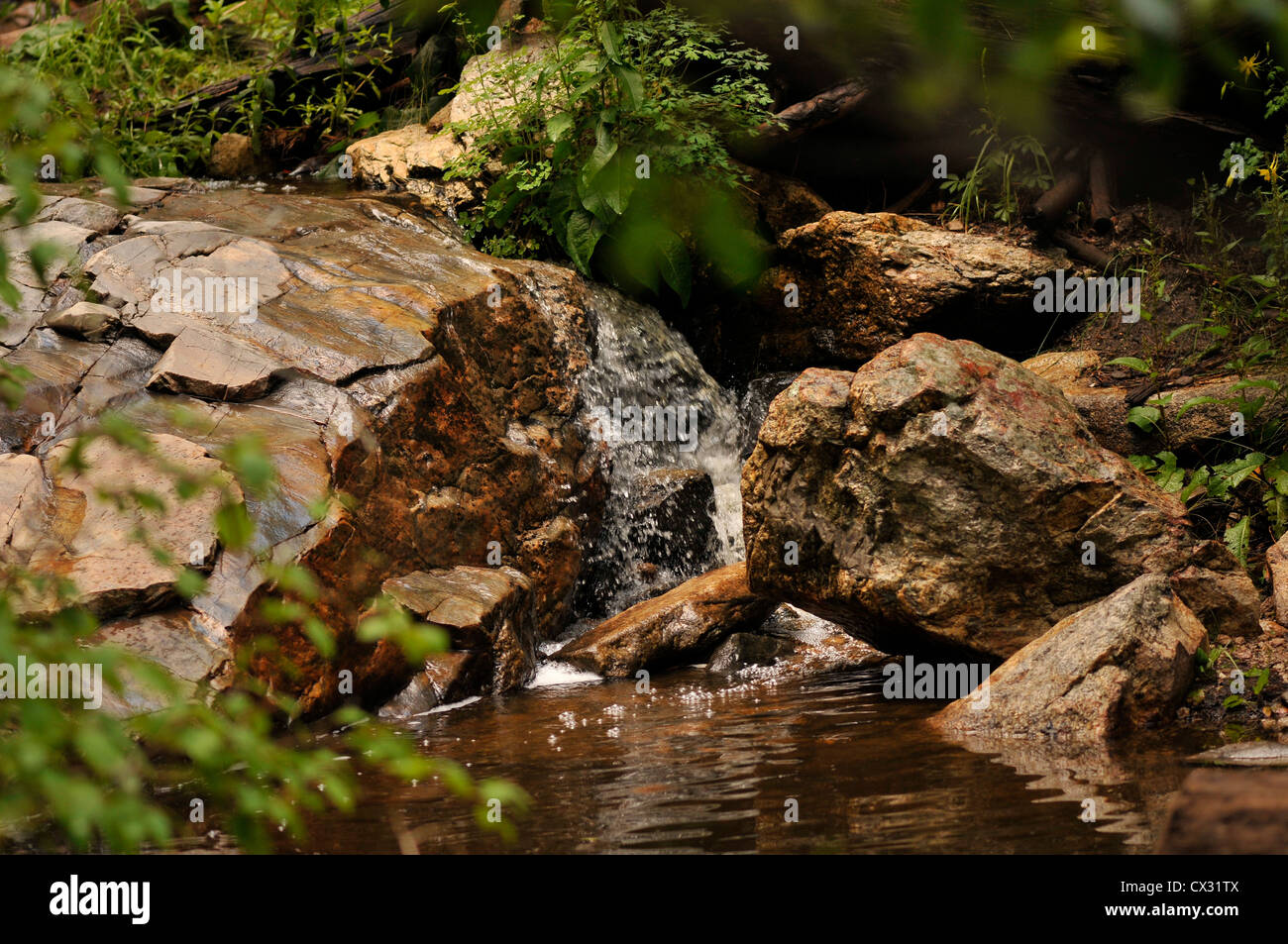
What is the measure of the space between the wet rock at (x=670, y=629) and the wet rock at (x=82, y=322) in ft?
12.1

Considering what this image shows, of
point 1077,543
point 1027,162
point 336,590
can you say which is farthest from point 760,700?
point 1027,162

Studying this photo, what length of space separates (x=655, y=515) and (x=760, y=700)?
2.75 meters

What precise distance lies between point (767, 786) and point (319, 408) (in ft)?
12.5

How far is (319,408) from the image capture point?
6602 mm

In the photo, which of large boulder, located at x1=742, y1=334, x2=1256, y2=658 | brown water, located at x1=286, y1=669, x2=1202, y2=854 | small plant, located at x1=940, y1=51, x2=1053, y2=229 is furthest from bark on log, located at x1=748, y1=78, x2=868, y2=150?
brown water, located at x1=286, y1=669, x2=1202, y2=854

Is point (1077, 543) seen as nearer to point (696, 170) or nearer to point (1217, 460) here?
point (1217, 460)

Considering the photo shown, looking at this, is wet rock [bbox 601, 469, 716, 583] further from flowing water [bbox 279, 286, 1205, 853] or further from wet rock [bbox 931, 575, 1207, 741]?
wet rock [bbox 931, 575, 1207, 741]

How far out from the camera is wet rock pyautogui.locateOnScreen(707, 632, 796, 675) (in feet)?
22.5

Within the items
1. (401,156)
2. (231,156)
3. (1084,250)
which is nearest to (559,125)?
(401,156)

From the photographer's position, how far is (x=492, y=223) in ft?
32.2

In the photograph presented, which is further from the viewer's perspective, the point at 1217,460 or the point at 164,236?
the point at 164,236

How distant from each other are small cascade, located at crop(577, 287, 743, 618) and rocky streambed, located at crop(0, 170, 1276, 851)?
36 millimetres

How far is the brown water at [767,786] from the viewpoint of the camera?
3.62m
